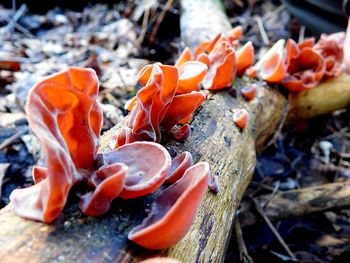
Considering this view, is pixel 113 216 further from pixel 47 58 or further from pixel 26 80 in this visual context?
pixel 47 58

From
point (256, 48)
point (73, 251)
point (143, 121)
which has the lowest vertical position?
point (256, 48)

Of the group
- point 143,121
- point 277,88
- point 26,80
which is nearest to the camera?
point 143,121

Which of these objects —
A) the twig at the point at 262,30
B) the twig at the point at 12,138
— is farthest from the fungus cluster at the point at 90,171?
the twig at the point at 262,30

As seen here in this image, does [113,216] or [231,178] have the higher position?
[113,216]

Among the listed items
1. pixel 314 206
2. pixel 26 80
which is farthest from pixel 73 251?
pixel 26 80

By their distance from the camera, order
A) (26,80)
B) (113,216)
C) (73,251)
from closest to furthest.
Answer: (73,251)
(113,216)
(26,80)

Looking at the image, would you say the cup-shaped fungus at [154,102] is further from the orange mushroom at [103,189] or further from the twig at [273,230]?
the twig at [273,230]
